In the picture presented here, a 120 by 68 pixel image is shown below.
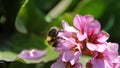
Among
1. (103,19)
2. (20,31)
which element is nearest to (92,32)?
(20,31)

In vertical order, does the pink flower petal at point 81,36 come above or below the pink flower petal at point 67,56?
above

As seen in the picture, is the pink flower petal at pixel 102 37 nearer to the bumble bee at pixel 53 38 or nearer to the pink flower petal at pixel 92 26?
the pink flower petal at pixel 92 26

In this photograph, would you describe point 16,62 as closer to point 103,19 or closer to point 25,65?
point 25,65

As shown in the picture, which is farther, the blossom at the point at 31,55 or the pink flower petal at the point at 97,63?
the blossom at the point at 31,55

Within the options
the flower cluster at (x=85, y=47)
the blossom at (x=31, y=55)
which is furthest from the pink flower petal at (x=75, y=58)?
the blossom at (x=31, y=55)

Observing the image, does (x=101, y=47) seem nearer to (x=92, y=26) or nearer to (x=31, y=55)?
(x=92, y=26)

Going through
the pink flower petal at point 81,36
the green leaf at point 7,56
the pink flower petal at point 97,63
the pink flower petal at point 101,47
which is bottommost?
the pink flower petal at point 97,63
